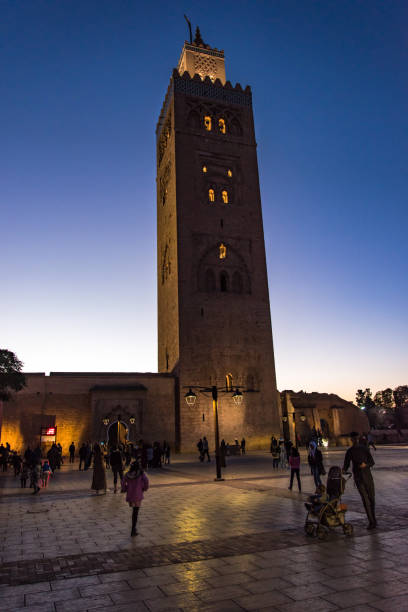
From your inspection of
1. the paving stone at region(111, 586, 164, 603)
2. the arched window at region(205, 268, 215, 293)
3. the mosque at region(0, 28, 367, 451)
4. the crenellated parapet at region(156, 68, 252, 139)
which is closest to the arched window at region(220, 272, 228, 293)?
the mosque at region(0, 28, 367, 451)

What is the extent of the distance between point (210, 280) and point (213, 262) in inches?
55.6

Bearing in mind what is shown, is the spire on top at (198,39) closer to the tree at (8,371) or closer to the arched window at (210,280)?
the arched window at (210,280)

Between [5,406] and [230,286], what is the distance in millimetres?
17150

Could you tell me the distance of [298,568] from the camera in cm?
497

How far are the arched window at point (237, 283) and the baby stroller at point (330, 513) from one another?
26.4 metres

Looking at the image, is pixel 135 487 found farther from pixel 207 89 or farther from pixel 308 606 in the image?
A: pixel 207 89

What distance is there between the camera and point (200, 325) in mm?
30828

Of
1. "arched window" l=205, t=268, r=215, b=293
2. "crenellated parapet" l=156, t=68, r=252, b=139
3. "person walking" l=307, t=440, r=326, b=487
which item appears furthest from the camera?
"crenellated parapet" l=156, t=68, r=252, b=139

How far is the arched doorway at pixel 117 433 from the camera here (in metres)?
27.6

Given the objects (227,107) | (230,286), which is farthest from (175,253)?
(227,107)

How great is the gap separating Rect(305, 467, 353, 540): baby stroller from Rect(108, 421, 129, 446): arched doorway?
2250cm

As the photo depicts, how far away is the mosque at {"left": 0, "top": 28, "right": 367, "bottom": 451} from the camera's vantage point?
27.4 meters

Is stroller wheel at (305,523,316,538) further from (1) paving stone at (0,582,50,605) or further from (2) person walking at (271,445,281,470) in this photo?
(2) person walking at (271,445,281,470)

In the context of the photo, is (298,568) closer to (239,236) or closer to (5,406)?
(5,406)
